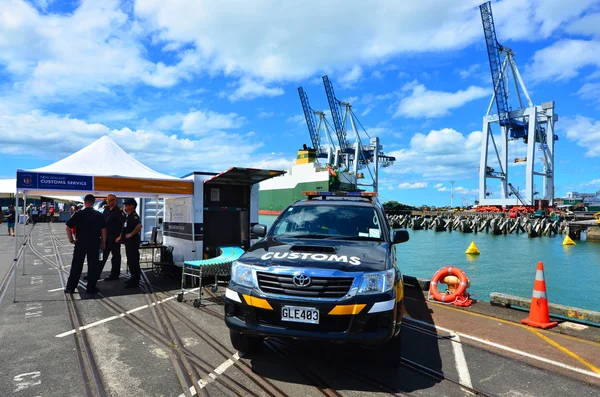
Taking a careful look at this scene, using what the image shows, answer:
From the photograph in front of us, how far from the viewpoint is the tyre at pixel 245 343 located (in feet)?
14.1

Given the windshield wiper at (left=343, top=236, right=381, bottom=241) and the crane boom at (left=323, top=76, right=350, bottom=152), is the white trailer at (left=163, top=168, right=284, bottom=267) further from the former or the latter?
the crane boom at (left=323, top=76, right=350, bottom=152)

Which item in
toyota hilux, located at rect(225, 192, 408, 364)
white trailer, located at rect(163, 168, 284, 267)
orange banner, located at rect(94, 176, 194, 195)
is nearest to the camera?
toyota hilux, located at rect(225, 192, 408, 364)

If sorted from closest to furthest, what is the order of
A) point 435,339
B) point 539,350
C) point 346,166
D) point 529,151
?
point 539,350 < point 435,339 < point 529,151 < point 346,166

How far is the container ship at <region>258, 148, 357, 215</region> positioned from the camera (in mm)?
69000

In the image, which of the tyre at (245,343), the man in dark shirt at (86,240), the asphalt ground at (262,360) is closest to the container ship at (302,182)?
the man in dark shirt at (86,240)

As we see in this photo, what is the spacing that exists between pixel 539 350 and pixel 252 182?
6746 millimetres

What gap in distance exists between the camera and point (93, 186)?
809cm

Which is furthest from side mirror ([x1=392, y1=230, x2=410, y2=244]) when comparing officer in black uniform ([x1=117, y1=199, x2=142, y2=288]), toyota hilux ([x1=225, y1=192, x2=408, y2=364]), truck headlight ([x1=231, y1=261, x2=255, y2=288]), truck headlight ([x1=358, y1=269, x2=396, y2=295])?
officer in black uniform ([x1=117, y1=199, x2=142, y2=288])

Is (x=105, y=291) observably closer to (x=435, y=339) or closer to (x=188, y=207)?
(x=188, y=207)

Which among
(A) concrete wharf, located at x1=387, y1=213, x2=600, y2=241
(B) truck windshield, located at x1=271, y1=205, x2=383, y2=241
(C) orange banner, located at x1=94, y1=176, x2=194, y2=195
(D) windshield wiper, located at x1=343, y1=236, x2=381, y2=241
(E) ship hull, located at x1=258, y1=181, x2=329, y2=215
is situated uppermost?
(E) ship hull, located at x1=258, y1=181, x2=329, y2=215

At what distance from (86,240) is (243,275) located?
485 cm

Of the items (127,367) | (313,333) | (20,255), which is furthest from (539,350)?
(20,255)

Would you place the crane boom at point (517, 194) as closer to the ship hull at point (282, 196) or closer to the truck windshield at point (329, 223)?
the ship hull at point (282, 196)

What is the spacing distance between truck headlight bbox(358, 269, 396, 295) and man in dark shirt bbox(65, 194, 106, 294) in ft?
18.7
